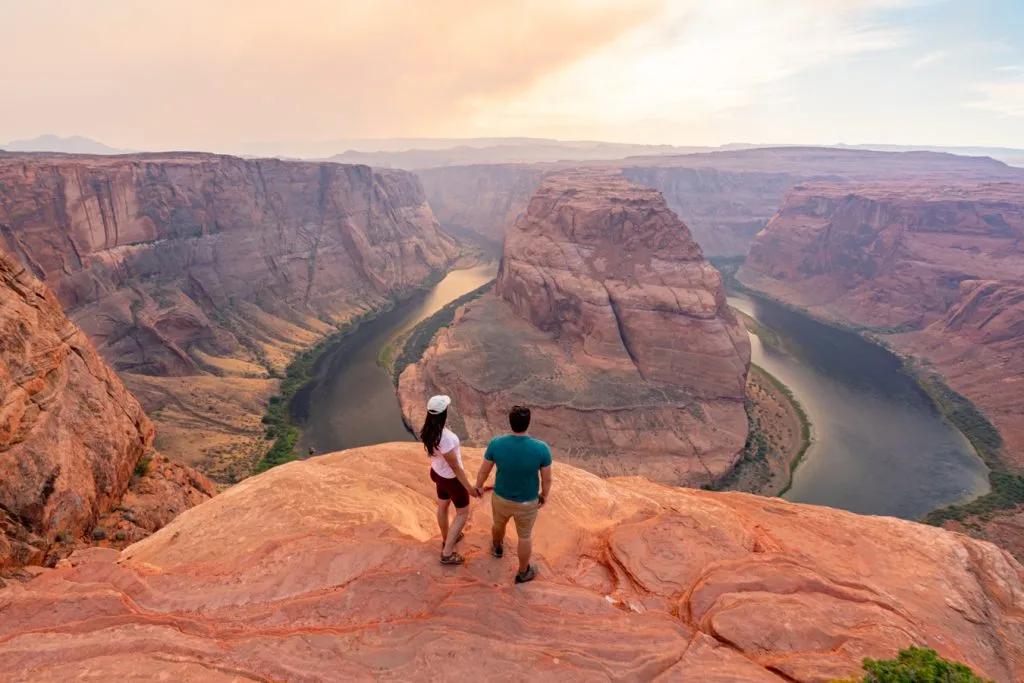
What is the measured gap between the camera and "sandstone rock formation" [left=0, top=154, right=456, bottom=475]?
151ft

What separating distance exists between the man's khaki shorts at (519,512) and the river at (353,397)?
3992 centimetres

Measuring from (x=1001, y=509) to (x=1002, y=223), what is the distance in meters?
67.4

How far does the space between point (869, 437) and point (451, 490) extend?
182 feet

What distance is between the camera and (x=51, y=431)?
1113 centimetres

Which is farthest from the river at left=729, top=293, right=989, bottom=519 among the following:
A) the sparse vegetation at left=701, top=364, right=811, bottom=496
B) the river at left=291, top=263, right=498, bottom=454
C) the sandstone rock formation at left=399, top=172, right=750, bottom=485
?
the river at left=291, top=263, right=498, bottom=454

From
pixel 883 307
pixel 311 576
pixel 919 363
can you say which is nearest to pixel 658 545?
pixel 311 576

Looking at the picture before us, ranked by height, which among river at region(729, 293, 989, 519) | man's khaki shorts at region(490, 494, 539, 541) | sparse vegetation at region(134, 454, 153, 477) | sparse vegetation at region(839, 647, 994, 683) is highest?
man's khaki shorts at region(490, 494, 539, 541)

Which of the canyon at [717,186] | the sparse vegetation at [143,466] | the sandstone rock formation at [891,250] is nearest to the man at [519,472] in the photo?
the sparse vegetation at [143,466]

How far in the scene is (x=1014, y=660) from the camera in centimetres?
809

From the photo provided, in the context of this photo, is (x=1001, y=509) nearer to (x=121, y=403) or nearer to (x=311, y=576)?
(x=311, y=576)

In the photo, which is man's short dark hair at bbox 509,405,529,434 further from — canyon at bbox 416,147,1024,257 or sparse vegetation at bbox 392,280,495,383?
canyon at bbox 416,147,1024,257

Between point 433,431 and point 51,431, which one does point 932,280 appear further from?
point 51,431

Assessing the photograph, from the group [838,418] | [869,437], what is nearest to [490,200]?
[838,418]

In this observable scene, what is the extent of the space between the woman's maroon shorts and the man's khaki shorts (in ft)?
2.09
